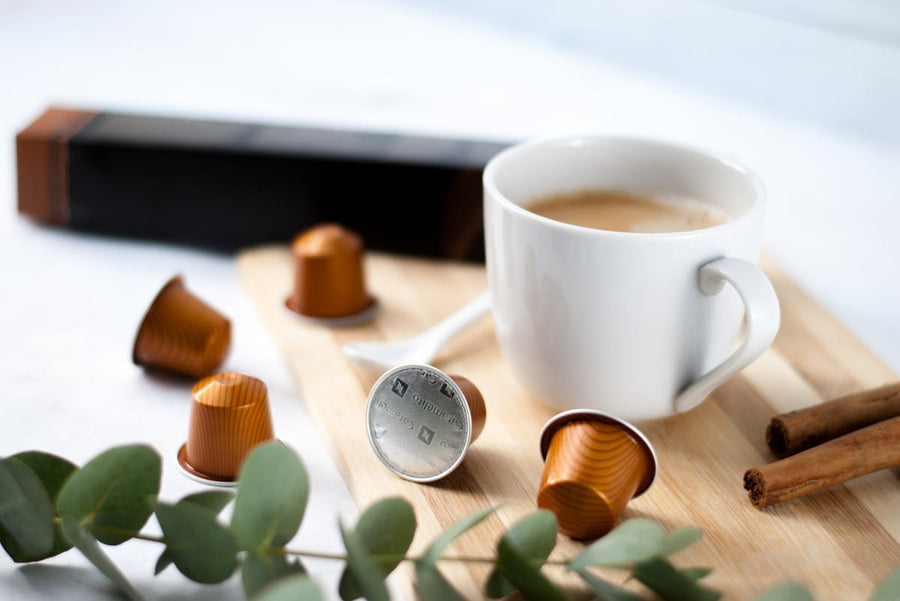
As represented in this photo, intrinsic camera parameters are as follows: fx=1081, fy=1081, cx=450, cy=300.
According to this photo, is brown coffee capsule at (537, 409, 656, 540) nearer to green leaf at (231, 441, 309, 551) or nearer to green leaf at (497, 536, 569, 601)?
green leaf at (497, 536, 569, 601)

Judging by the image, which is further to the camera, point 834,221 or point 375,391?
point 834,221

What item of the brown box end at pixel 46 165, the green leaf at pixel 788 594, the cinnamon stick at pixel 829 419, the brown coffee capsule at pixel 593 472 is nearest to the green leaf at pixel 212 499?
the brown coffee capsule at pixel 593 472

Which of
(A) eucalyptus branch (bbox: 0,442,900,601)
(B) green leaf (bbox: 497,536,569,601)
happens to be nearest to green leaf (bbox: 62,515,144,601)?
(A) eucalyptus branch (bbox: 0,442,900,601)

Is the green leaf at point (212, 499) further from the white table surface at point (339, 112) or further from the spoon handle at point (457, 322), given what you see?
the spoon handle at point (457, 322)

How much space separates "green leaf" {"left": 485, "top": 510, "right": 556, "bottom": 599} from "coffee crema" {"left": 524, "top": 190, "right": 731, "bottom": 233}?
343 millimetres

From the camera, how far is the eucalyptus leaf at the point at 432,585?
0.70 meters

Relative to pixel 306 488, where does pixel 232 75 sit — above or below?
below

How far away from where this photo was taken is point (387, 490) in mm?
860

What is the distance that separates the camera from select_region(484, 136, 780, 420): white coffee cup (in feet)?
2.77

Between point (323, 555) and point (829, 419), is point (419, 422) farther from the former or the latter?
point (829, 419)

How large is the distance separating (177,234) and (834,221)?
0.84 meters

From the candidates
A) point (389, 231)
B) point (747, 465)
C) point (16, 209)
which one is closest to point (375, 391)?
point (747, 465)

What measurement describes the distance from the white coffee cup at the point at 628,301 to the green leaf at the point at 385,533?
0.24 meters

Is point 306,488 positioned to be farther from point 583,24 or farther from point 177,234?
point 583,24
